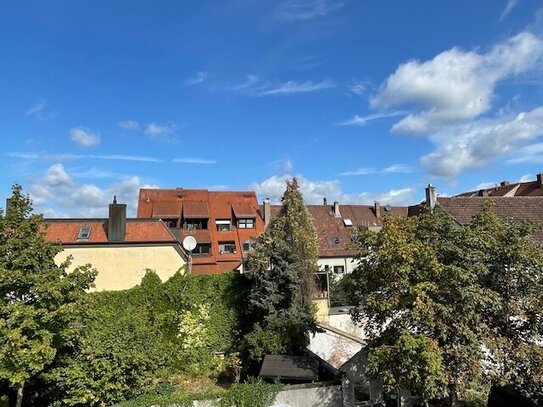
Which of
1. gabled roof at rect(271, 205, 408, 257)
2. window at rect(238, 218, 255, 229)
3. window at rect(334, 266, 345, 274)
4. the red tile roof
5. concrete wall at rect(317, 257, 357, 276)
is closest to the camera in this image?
the red tile roof

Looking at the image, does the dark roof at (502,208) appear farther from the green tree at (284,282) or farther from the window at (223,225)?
the window at (223,225)

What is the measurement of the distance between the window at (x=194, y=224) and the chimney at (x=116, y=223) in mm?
15665

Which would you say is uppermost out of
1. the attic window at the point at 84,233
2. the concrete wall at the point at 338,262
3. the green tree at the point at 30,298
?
the attic window at the point at 84,233

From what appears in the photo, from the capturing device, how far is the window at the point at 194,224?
4150 cm

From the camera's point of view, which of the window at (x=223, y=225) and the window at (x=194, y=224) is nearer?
the window at (x=194, y=224)

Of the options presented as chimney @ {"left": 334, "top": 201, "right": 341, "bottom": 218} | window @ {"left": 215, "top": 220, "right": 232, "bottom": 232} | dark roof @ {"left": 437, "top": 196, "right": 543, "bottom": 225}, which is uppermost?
chimney @ {"left": 334, "top": 201, "right": 341, "bottom": 218}

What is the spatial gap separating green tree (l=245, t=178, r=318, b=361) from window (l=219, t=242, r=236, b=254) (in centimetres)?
1887

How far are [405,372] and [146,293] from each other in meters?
13.2

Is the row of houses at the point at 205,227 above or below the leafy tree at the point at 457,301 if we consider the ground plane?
above

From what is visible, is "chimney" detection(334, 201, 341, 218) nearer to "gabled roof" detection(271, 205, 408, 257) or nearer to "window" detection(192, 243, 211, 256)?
"gabled roof" detection(271, 205, 408, 257)

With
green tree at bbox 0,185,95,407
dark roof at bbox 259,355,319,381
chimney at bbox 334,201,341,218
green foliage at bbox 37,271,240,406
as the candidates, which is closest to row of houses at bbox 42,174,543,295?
chimney at bbox 334,201,341,218

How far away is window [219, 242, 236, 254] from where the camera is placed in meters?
41.2

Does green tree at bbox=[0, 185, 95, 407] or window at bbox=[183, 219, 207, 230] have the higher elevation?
window at bbox=[183, 219, 207, 230]

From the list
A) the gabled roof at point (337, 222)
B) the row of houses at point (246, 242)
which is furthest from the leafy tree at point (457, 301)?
the gabled roof at point (337, 222)
